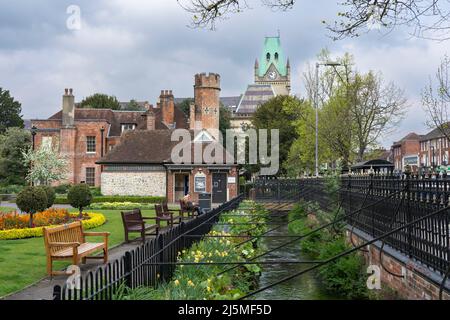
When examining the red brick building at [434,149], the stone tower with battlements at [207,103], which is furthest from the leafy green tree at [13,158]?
the red brick building at [434,149]

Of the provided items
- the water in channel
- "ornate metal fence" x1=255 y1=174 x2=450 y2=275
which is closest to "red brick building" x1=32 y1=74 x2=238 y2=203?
the water in channel

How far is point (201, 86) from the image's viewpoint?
5041cm

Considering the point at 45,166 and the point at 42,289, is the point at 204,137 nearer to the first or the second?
the point at 45,166

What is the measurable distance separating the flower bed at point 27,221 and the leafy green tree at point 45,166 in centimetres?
2674

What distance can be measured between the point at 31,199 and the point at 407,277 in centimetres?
1275

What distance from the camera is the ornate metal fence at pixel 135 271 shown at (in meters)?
5.34

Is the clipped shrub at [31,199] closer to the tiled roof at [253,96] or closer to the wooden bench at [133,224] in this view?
the wooden bench at [133,224]

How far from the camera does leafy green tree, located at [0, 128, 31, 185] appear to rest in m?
56.3

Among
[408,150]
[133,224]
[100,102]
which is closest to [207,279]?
[133,224]

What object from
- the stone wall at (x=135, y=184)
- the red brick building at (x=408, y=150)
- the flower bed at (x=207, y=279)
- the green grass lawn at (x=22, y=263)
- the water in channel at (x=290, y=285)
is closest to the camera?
the flower bed at (x=207, y=279)

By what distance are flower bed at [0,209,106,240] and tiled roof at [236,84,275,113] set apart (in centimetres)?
10823

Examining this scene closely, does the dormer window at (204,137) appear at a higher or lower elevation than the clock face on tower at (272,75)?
lower

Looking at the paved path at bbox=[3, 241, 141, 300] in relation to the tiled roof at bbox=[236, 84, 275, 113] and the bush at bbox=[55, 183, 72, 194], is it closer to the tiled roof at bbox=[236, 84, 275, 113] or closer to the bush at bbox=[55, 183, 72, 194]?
the bush at bbox=[55, 183, 72, 194]

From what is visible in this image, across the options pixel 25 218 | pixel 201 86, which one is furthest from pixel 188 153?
pixel 25 218
